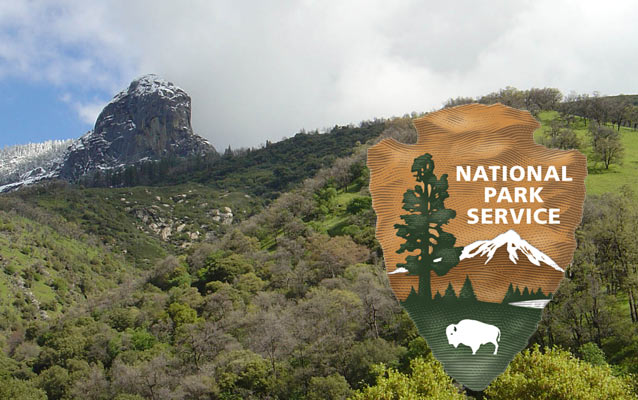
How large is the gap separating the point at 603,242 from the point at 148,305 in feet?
194

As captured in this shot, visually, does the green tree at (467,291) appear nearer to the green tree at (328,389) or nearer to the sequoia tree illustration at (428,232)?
the sequoia tree illustration at (428,232)

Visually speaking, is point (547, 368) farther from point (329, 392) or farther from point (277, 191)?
point (277, 191)

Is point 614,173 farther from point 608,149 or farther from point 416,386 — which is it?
point 416,386

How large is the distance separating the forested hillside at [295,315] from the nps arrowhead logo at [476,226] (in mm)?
12741

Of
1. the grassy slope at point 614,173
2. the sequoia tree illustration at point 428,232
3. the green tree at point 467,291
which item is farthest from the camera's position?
the grassy slope at point 614,173

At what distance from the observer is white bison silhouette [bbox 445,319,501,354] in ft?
23.5

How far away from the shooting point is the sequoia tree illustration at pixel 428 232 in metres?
7.65

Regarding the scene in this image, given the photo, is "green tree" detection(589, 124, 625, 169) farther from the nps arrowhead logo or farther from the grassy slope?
the nps arrowhead logo

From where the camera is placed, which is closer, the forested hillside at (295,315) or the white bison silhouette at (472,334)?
the white bison silhouette at (472,334)

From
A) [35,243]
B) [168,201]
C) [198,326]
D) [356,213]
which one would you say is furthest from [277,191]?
[198,326]

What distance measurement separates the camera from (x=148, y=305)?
67000 millimetres

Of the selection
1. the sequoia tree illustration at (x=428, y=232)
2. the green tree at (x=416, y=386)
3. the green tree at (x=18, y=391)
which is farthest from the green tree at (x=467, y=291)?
the green tree at (x=18, y=391)

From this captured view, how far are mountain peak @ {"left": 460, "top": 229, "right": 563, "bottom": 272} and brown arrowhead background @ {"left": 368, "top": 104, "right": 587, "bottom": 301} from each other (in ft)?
0.27

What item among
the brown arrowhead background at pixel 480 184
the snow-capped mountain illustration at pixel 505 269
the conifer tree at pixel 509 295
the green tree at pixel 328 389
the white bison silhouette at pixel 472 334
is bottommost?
the green tree at pixel 328 389
